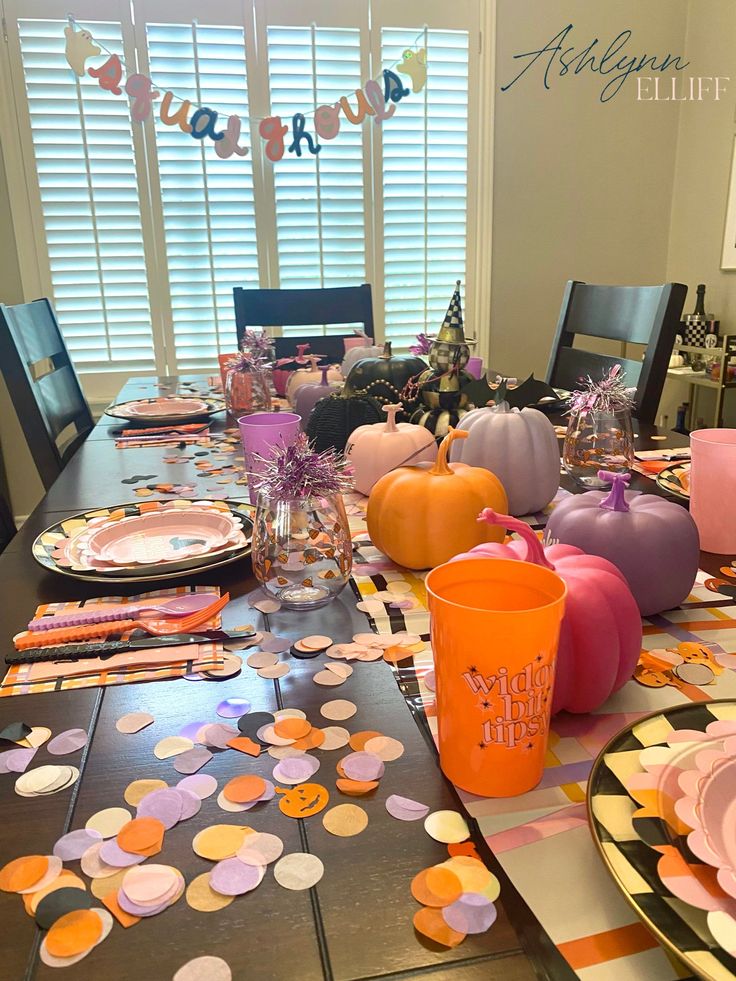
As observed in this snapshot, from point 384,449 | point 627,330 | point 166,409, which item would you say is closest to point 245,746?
point 384,449

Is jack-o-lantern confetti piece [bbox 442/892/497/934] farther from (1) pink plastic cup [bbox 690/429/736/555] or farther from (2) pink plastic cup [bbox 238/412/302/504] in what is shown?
(2) pink plastic cup [bbox 238/412/302/504]

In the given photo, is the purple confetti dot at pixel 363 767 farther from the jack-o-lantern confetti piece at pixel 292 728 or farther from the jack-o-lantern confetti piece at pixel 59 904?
the jack-o-lantern confetti piece at pixel 59 904

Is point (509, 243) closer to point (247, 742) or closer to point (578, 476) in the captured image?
point (578, 476)

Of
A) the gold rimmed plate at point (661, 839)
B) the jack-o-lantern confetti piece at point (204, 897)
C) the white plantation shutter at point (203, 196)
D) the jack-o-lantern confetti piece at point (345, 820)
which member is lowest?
the jack-o-lantern confetti piece at point (345, 820)

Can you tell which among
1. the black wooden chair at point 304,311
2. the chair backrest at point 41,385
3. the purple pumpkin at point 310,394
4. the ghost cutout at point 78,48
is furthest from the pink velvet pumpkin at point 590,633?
the ghost cutout at point 78,48

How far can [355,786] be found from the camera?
0.44 meters

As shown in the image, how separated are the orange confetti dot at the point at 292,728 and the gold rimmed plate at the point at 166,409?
112 cm

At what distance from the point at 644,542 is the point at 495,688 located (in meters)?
0.28

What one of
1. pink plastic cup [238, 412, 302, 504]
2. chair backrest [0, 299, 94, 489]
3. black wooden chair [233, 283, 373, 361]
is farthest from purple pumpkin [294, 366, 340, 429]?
black wooden chair [233, 283, 373, 361]

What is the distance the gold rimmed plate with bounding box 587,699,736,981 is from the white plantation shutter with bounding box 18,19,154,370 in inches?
109

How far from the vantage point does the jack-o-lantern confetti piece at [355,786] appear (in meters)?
0.43

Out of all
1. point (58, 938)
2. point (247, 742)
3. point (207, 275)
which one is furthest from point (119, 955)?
point (207, 275)

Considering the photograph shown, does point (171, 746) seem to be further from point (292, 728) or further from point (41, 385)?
point (41, 385)

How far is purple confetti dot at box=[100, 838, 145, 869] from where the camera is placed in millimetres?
383
